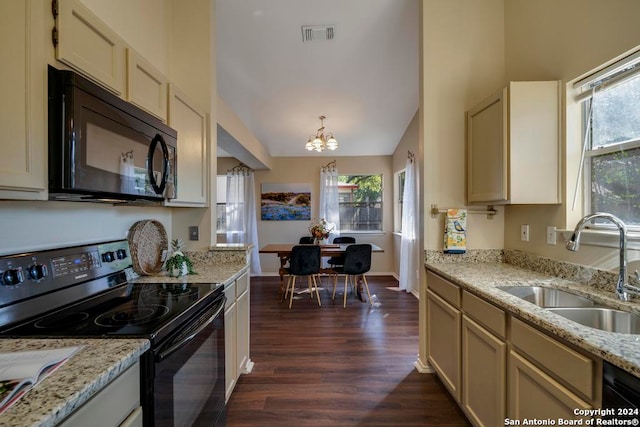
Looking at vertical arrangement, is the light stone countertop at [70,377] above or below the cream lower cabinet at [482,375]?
above

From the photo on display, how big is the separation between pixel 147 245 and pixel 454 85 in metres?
2.58

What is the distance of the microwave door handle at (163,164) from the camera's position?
1368 millimetres

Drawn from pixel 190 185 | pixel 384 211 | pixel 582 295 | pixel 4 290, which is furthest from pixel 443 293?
pixel 384 211

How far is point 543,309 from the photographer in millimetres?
1143

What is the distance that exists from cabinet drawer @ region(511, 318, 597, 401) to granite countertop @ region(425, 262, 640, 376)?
49 millimetres

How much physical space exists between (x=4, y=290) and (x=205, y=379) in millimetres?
844

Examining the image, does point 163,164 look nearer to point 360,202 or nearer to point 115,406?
point 115,406

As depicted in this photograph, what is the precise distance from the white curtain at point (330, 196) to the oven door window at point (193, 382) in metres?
4.02

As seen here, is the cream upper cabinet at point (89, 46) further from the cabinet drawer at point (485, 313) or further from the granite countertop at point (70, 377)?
the cabinet drawer at point (485, 313)

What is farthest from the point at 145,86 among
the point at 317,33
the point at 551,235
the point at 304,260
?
the point at 304,260

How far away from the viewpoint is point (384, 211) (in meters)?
5.59

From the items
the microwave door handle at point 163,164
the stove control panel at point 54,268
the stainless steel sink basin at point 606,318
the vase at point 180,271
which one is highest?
the microwave door handle at point 163,164

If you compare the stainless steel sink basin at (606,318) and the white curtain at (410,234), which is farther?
the white curtain at (410,234)

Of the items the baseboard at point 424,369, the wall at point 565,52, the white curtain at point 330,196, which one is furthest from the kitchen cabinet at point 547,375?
the white curtain at point 330,196
